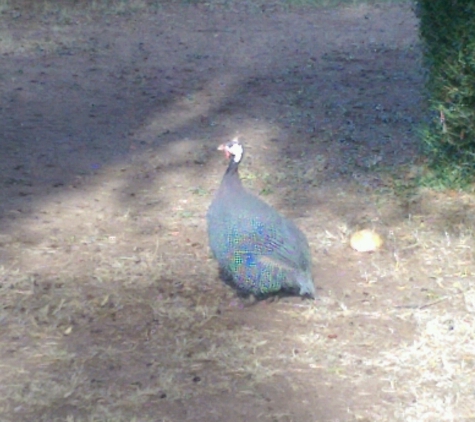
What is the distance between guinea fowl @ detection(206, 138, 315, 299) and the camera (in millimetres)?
4973

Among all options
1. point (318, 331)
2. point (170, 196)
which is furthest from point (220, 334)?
point (170, 196)

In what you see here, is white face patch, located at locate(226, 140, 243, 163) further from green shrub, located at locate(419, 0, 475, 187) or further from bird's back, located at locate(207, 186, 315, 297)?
green shrub, located at locate(419, 0, 475, 187)

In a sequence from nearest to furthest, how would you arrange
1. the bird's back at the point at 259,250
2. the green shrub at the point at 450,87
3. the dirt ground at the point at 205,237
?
the dirt ground at the point at 205,237 → the bird's back at the point at 259,250 → the green shrub at the point at 450,87

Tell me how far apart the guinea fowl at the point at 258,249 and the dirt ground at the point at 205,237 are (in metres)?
0.18

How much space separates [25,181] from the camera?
7.23 meters

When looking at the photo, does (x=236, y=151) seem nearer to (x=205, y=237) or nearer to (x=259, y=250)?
(x=259, y=250)

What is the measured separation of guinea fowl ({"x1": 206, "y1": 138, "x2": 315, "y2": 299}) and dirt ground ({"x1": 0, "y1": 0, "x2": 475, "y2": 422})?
0.59ft

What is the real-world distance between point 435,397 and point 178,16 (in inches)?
386

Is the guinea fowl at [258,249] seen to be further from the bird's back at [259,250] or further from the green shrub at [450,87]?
the green shrub at [450,87]

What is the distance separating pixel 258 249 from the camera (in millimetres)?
4953

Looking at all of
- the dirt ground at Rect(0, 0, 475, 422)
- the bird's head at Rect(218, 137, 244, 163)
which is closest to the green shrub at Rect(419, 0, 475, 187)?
the dirt ground at Rect(0, 0, 475, 422)

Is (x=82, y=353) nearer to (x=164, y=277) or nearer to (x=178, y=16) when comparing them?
(x=164, y=277)

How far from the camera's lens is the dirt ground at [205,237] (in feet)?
14.1

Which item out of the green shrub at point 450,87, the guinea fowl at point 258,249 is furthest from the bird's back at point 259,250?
the green shrub at point 450,87
